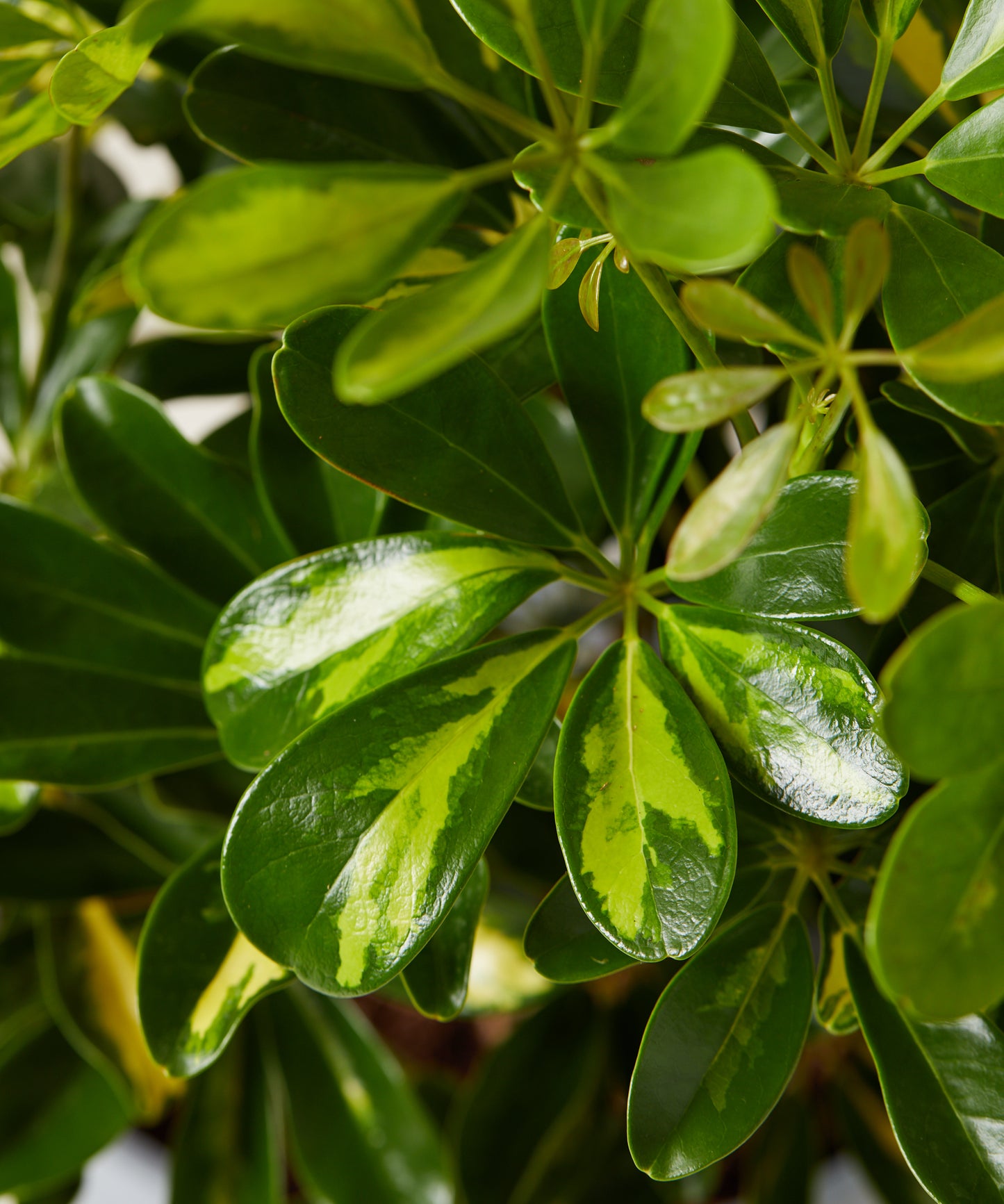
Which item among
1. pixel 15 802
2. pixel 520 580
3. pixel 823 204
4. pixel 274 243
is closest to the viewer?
pixel 274 243

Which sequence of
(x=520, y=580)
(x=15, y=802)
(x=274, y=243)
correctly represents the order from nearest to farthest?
(x=274, y=243) → (x=520, y=580) → (x=15, y=802)

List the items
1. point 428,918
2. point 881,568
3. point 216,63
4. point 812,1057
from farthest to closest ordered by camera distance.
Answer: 1. point 812,1057
2. point 216,63
3. point 428,918
4. point 881,568

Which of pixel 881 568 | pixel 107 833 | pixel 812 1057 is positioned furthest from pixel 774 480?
pixel 812 1057

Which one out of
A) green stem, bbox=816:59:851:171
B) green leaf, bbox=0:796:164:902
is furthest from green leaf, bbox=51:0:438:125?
green leaf, bbox=0:796:164:902

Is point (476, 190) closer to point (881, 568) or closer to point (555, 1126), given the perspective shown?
point (881, 568)

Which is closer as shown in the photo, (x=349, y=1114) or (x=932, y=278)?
(x=932, y=278)

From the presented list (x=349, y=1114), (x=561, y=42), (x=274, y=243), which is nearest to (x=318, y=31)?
(x=274, y=243)

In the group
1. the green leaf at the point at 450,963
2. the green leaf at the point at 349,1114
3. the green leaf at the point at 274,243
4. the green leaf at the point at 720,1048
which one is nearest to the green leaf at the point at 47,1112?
the green leaf at the point at 349,1114

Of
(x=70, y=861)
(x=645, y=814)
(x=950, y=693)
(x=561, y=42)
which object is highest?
(x=561, y=42)

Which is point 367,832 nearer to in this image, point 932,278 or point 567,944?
point 567,944
